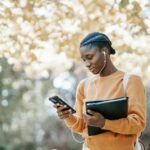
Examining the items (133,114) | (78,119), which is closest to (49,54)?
(78,119)

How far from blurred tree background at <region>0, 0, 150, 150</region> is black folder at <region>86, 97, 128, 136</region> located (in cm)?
195

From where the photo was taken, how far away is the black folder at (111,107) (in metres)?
1.18

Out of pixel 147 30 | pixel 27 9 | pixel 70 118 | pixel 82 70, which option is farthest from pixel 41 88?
pixel 70 118

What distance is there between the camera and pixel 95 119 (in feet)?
3.86

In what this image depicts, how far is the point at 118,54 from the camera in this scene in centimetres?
312

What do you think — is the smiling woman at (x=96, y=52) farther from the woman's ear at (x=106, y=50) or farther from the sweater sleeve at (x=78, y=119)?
the sweater sleeve at (x=78, y=119)

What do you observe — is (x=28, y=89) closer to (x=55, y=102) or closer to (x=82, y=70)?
(x=82, y=70)

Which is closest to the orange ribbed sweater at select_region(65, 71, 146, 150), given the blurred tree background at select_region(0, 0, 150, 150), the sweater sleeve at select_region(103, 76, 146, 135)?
the sweater sleeve at select_region(103, 76, 146, 135)

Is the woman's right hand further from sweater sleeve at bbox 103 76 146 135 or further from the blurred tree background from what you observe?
the blurred tree background

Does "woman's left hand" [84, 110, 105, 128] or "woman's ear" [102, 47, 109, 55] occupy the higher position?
"woman's ear" [102, 47, 109, 55]

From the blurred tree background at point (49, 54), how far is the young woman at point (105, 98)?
183 centimetres

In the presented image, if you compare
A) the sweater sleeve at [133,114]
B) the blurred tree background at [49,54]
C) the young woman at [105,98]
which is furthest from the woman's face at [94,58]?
the blurred tree background at [49,54]

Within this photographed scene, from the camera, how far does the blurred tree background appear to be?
315 cm

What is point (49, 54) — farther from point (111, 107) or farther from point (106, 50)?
point (111, 107)
